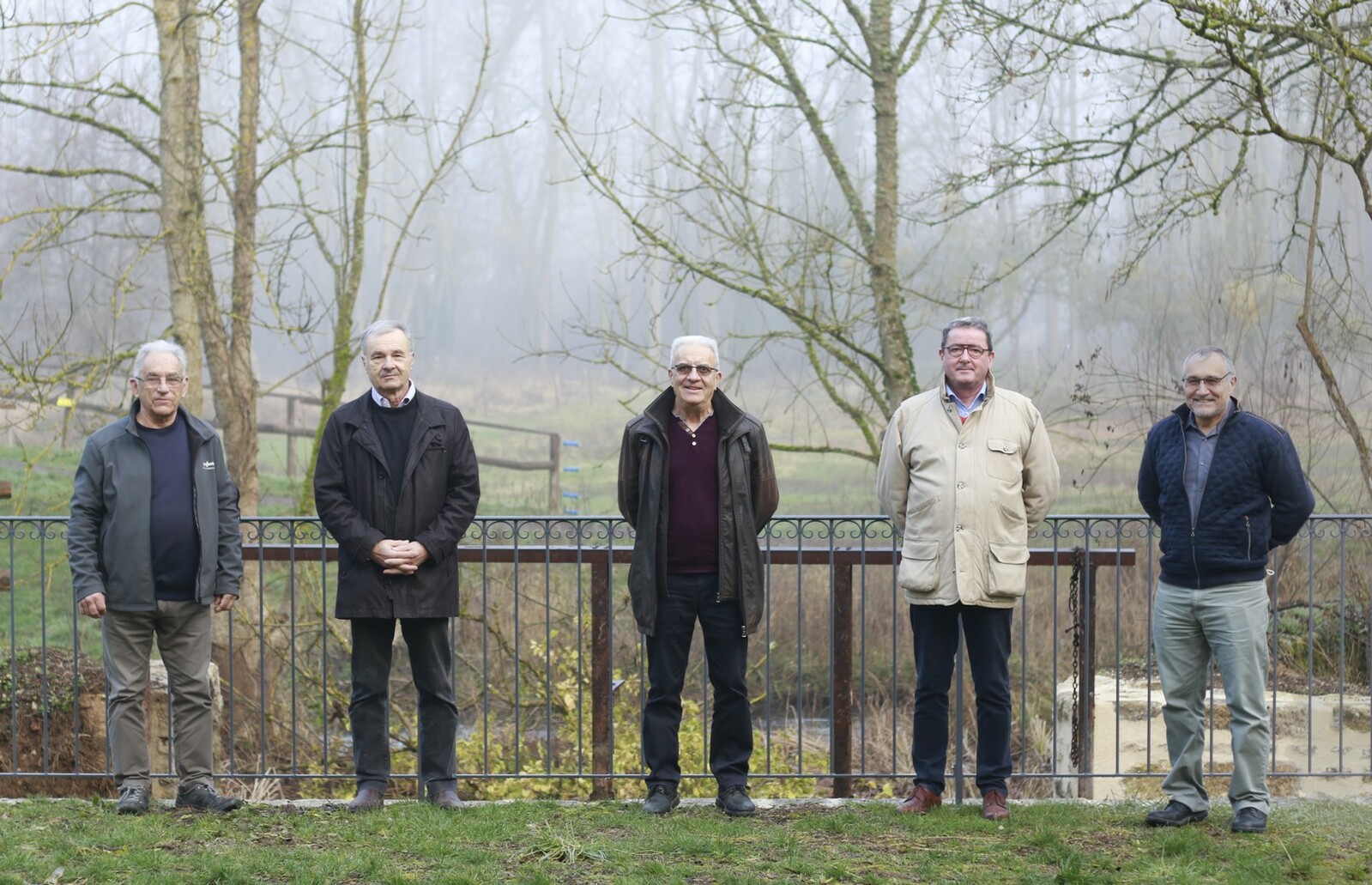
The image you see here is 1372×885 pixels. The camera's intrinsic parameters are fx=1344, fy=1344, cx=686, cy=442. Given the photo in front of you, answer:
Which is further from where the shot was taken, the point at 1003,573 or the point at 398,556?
the point at 398,556

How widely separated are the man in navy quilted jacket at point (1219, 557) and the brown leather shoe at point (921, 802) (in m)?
0.80

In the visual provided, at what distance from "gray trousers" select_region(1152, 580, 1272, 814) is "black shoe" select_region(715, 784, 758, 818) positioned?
155 centimetres

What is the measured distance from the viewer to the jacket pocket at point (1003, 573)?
4.85m

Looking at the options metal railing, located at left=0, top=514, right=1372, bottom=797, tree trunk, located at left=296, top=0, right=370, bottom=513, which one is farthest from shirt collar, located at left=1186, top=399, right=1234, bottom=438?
tree trunk, located at left=296, top=0, right=370, bottom=513

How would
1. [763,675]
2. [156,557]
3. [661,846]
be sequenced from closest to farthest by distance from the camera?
[661,846]
[156,557]
[763,675]

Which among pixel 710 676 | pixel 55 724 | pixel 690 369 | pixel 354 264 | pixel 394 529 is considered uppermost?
pixel 354 264

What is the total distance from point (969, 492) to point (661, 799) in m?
1.64

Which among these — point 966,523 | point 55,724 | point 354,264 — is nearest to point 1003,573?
point 966,523

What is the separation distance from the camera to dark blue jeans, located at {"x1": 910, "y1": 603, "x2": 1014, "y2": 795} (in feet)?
16.4

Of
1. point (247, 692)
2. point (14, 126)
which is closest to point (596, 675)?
point (247, 692)

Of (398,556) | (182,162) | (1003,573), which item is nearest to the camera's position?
(1003,573)

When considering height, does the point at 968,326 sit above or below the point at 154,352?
above

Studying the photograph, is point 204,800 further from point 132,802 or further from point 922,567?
point 922,567

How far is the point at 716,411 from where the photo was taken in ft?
16.8
